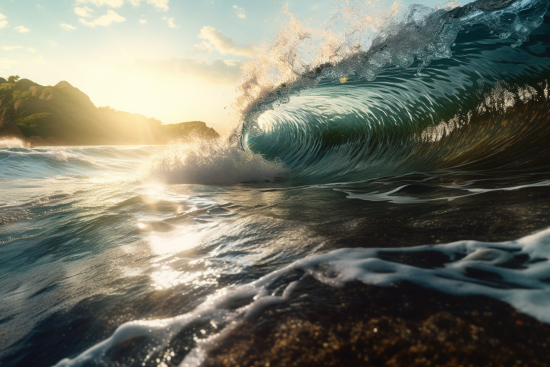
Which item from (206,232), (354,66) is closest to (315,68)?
(354,66)

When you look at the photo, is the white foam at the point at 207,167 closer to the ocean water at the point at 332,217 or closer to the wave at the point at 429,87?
the ocean water at the point at 332,217

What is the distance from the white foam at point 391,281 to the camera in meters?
0.99

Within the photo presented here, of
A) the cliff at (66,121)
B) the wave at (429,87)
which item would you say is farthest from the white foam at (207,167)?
the cliff at (66,121)

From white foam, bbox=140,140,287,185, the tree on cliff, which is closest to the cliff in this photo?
the tree on cliff

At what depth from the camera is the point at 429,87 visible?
5.67 metres

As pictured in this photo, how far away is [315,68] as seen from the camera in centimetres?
608

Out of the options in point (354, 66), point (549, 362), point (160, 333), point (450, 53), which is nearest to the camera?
point (549, 362)

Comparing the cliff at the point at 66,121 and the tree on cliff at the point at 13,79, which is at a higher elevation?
the tree on cliff at the point at 13,79

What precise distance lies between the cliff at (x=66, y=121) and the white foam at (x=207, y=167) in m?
43.6

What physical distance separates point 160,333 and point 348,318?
2.21ft

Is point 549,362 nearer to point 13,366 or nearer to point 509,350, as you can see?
point 509,350

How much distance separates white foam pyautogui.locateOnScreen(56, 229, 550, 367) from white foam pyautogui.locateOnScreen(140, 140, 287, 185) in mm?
5245

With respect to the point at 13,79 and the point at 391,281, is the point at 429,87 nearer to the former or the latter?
the point at 391,281

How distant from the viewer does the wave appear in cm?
437
